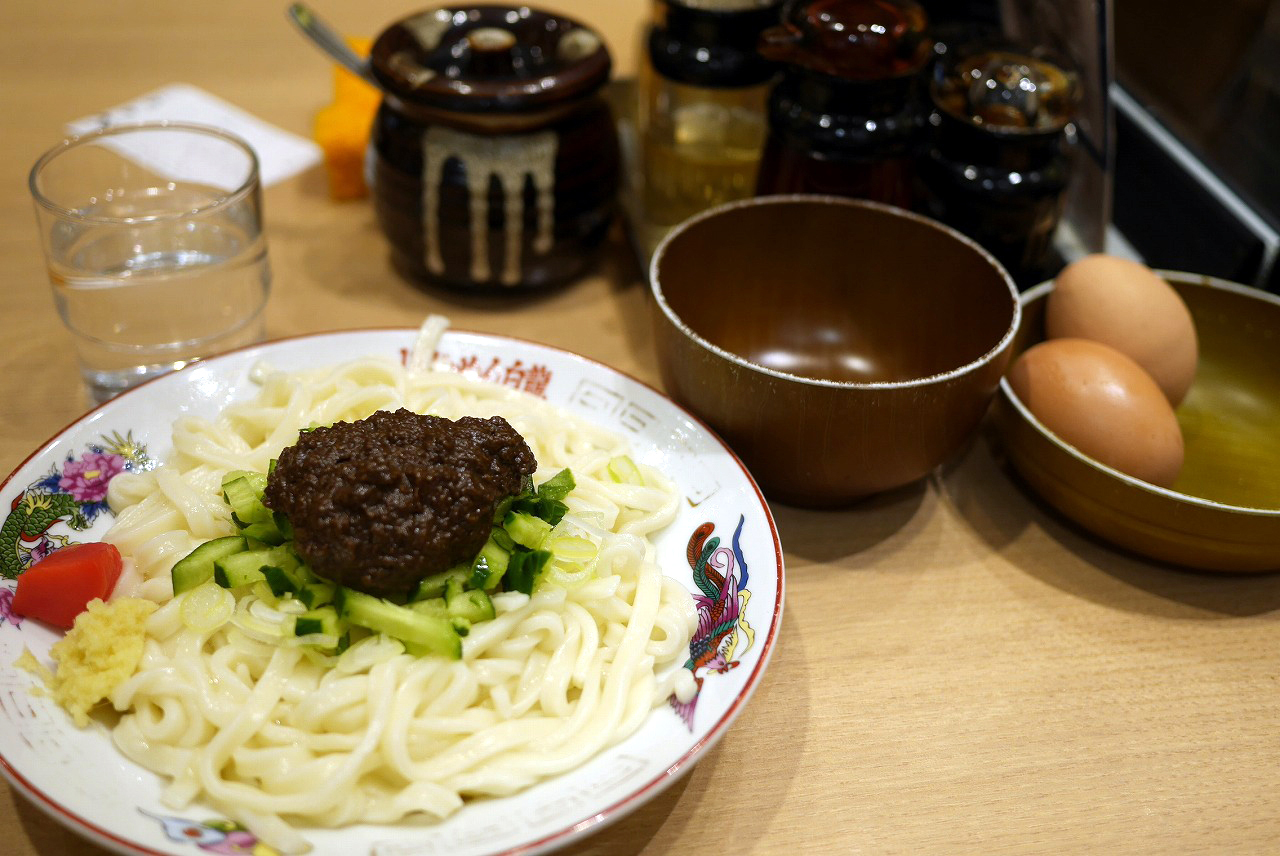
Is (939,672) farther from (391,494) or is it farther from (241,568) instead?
(241,568)

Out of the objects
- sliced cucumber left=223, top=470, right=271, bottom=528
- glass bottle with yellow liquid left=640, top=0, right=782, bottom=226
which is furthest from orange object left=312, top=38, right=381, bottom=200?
sliced cucumber left=223, top=470, right=271, bottom=528

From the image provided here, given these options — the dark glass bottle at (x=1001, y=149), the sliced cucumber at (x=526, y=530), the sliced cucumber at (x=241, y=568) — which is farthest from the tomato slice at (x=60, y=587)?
the dark glass bottle at (x=1001, y=149)

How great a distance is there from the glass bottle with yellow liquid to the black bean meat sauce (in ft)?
3.61

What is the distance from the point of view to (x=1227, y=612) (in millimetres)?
1696

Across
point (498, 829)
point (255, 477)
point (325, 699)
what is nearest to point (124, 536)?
point (255, 477)

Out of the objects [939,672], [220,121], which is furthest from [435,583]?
[220,121]

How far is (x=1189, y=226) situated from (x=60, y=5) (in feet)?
11.8

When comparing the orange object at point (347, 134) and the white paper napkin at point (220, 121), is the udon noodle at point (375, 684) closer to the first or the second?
the orange object at point (347, 134)

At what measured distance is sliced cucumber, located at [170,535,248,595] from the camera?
1346 mm

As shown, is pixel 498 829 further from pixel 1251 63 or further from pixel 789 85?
pixel 1251 63

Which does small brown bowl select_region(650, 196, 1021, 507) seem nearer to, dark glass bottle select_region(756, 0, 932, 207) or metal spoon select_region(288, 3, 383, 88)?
dark glass bottle select_region(756, 0, 932, 207)

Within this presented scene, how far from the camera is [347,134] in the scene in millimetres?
2500

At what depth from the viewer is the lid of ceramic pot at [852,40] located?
6.21ft

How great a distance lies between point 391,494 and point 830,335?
1.09 meters
